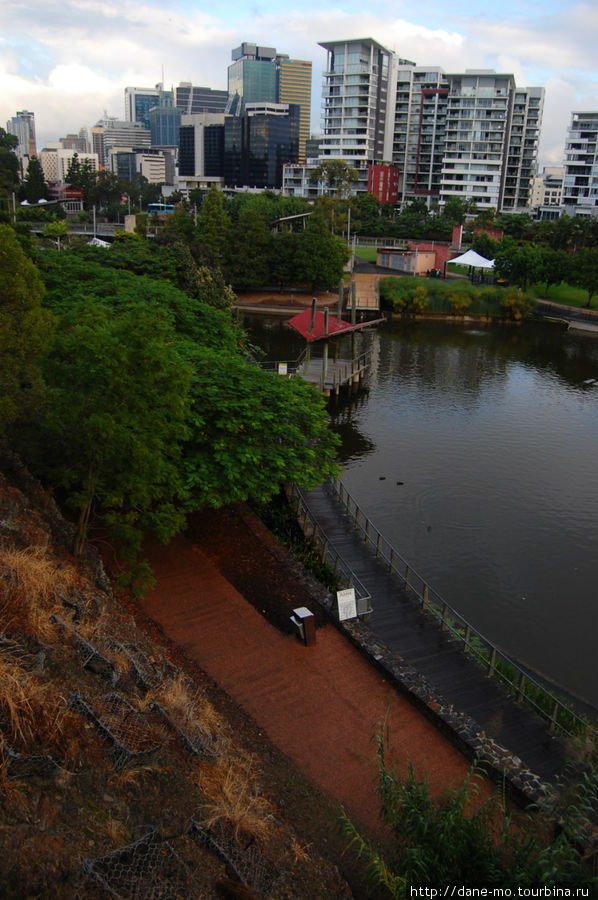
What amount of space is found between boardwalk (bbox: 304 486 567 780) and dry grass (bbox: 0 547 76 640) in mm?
7653

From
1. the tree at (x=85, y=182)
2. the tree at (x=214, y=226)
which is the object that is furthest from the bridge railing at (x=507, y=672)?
the tree at (x=85, y=182)

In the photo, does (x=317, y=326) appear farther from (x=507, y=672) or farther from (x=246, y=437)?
(x=507, y=672)

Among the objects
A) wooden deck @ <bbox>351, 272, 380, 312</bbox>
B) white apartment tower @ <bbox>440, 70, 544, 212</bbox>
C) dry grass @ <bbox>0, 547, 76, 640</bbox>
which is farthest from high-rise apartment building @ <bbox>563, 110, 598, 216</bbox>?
dry grass @ <bbox>0, 547, 76, 640</bbox>

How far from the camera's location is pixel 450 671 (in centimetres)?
1531

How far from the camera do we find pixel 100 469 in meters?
14.9

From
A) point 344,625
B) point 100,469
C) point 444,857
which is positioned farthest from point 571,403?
point 444,857

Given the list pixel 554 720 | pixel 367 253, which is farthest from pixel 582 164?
pixel 554 720

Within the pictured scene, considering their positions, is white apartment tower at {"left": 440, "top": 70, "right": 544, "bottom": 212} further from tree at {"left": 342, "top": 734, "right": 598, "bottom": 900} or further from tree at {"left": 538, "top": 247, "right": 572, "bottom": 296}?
tree at {"left": 342, "top": 734, "right": 598, "bottom": 900}

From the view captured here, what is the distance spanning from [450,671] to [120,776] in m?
8.79

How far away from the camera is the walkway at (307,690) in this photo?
1230 cm

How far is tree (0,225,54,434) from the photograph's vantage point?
14336 mm

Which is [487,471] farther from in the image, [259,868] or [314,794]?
Answer: [259,868]

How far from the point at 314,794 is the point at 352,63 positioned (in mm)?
131070

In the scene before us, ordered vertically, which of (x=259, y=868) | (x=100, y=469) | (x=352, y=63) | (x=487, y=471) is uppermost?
(x=352, y=63)
